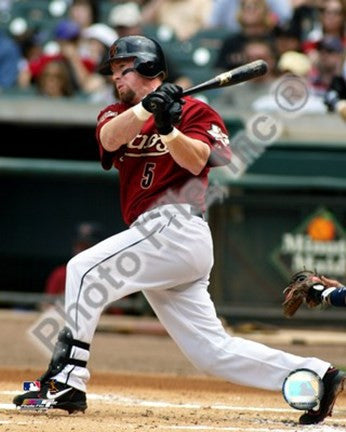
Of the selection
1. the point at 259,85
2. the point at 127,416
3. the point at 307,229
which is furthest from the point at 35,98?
the point at 127,416

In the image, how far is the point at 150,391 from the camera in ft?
21.9

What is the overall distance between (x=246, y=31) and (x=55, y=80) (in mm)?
1870

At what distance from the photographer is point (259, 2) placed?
11164 millimetres

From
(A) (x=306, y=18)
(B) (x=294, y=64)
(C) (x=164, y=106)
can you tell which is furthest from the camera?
(A) (x=306, y=18)

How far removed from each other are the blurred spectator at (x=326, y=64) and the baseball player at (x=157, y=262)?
489 centimetres

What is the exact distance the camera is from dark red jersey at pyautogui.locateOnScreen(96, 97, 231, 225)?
521 cm

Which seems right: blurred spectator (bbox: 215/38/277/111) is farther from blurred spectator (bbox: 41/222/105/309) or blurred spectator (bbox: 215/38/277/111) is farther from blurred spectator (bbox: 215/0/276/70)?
blurred spectator (bbox: 41/222/105/309)

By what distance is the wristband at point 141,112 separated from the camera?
16.3 ft

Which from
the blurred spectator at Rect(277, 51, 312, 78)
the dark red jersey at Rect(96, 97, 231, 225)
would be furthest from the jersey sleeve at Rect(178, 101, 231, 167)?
the blurred spectator at Rect(277, 51, 312, 78)

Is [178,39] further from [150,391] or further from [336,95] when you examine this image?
[150,391]

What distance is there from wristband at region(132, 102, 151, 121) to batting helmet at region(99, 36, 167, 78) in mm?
289

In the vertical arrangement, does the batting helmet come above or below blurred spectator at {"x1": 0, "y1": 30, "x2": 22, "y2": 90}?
below

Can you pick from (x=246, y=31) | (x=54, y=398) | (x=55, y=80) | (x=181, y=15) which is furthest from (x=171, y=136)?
(x=181, y=15)

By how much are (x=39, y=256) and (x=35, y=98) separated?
1.61 m
